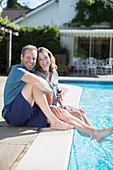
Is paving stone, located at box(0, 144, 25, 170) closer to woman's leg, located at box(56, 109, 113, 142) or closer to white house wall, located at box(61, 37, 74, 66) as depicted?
woman's leg, located at box(56, 109, 113, 142)

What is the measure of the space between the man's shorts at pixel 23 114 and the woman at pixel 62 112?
21 centimetres

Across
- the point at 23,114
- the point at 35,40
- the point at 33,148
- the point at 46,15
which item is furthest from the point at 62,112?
the point at 46,15

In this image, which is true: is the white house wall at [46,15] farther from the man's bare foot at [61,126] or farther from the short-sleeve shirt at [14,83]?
the man's bare foot at [61,126]

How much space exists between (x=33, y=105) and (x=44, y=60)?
69 centimetres

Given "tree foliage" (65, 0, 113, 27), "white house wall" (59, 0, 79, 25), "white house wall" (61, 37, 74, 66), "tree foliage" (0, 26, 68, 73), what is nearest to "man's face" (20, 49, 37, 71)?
"tree foliage" (0, 26, 68, 73)

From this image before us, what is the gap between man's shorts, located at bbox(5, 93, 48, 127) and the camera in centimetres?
279

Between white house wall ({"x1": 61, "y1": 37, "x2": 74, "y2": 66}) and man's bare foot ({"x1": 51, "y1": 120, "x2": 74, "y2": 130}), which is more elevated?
white house wall ({"x1": 61, "y1": 37, "x2": 74, "y2": 66})

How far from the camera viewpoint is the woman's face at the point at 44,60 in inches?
128

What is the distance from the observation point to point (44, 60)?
10.7ft

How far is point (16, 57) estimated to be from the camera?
14117mm

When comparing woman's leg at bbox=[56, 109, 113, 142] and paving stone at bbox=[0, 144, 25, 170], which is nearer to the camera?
paving stone at bbox=[0, 144, 25, 170]

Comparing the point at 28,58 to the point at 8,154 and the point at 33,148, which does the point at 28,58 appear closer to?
the point at 33,148

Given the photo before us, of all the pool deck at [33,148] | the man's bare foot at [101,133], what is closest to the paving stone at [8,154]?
the pool deck at [33,148]

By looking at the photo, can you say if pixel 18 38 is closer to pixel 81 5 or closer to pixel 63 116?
pixel 81 5
